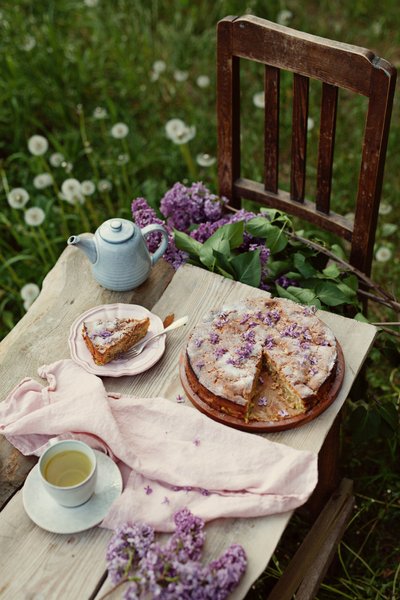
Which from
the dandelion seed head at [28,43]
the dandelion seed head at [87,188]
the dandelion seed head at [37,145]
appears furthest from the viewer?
the dandelion seed head at [28,43]

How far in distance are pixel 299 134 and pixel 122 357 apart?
0.93m

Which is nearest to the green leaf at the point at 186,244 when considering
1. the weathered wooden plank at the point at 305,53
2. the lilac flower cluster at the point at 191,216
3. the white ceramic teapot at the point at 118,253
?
the lilac flower cluster at the point at 191,216

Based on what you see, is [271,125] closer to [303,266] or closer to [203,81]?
[303,266]

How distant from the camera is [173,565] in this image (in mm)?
1572

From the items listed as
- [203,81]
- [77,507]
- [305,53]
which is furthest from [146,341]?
[203,81]

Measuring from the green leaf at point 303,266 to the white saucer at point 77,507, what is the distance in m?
0.99

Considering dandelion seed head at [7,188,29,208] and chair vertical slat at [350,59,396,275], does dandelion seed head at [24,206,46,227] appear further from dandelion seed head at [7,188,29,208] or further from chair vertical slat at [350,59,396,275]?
chair vertical slat at [350,59,396,275]

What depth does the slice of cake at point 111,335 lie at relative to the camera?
199 centimetres

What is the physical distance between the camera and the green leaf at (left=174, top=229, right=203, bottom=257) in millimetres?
2369

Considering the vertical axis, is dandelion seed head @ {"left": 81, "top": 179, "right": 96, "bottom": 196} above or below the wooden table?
below

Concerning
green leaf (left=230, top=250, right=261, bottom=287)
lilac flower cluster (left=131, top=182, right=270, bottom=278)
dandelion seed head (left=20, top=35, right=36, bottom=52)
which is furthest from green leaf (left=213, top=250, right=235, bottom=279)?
dandelion seed head (left=20, top=35, right=36, bottom=52)

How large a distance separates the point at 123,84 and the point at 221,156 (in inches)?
66.8

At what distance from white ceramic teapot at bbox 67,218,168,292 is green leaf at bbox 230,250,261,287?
0.26m

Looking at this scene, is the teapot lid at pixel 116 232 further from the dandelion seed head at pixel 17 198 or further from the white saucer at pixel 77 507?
the dandelion seed head at pixel 17 198
